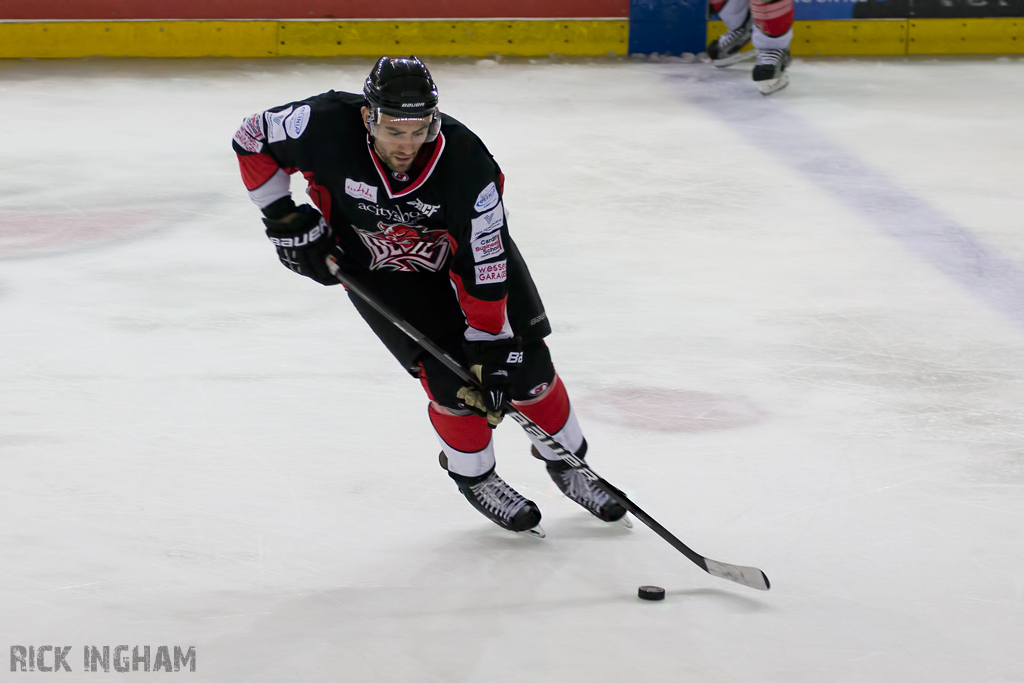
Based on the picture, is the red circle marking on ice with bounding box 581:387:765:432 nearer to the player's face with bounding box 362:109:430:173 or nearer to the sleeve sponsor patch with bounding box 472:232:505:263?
the sleeve sponsor patch with bounding box 472:232:505:263

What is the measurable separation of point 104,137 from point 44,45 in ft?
6.42

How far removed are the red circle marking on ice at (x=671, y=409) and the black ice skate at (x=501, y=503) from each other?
55 cm

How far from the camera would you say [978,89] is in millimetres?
6469

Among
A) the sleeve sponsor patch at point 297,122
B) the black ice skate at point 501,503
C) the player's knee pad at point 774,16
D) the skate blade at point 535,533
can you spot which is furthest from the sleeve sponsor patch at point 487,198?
the player's knee pad at point 774,16

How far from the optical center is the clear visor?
202 cm

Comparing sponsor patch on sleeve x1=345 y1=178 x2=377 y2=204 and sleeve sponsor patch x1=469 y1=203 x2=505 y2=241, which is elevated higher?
sponsor patch on sleeve x1=345 y1=178 x2=377 y2=204

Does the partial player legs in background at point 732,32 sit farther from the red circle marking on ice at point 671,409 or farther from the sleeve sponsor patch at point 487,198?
the sleeve sponsor patch at point 487,198

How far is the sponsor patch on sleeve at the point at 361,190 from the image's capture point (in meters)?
2.15

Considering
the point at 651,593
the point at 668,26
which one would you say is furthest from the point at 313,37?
the point at 651,593

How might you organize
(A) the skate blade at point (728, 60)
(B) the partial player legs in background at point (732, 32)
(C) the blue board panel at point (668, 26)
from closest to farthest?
(B) the partial player legs in background at point (732, 32) → (A) the skate blade at point (728, 60) → (C) the blue board panel at point (668, 26)

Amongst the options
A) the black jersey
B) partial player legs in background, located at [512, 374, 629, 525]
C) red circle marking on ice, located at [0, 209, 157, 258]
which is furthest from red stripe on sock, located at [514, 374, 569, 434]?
red circle marking on ice, located at [0, 209, 157, 258]

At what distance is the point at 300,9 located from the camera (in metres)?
7.14

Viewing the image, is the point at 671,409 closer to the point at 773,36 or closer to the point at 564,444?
the point at 564,444

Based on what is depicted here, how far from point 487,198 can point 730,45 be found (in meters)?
5.25
